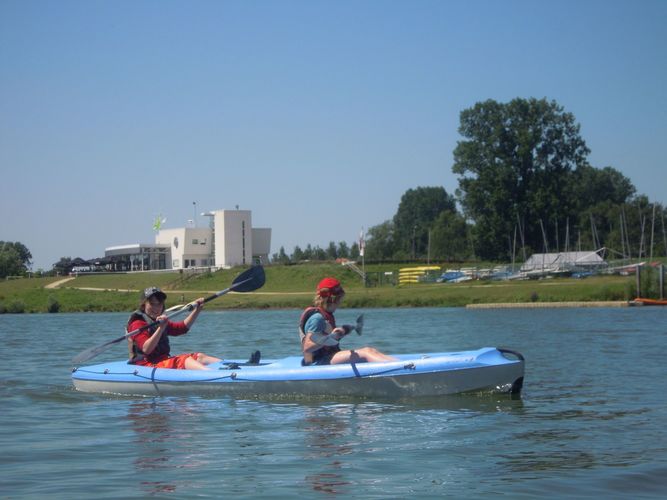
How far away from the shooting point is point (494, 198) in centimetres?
6334

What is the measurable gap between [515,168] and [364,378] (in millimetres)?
55818

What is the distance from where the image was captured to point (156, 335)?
464 inches

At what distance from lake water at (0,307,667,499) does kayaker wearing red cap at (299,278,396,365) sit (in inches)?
24.2

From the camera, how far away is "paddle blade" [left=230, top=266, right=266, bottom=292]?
559 inches

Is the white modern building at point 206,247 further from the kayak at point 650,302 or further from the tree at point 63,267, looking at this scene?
the kayak at point 650,302

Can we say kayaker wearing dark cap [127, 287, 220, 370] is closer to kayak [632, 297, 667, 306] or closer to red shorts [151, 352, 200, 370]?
red shorts [151, 352, 200, 370]

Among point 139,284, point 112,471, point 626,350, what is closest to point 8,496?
point 112,471

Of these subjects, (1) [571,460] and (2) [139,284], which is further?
(2) [139,284]

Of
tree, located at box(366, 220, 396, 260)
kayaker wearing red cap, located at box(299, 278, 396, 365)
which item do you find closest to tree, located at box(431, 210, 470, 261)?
tree, located at box(366, 220, 396, 260)

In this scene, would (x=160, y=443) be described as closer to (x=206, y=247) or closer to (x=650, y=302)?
(x=650, y=302)

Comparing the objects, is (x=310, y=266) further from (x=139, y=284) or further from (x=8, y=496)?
(x=8, y=496)

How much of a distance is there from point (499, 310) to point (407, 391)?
2735cm

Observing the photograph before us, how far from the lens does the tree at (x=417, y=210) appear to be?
10825 centimetres

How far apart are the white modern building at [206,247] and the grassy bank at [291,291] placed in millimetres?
6134
